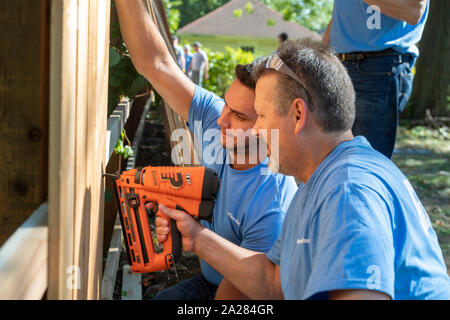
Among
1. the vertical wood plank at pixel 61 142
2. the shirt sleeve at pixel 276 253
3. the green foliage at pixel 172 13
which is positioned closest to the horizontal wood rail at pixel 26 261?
the vertical wood plank at pixel 61 142

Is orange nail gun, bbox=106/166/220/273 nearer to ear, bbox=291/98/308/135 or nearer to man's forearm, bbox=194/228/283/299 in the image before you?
man's forearm, bbox=194/228/283/299

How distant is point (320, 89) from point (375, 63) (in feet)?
5.17

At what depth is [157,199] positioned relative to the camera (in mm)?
2234

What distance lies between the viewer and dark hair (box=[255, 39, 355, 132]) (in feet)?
6.21

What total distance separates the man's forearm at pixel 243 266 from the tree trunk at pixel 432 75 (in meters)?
11.3

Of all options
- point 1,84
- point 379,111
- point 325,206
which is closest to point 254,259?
point 325,206

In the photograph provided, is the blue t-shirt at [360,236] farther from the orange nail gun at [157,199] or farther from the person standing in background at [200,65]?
the person standing in background at [200,65]

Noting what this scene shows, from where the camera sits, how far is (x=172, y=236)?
230 cm

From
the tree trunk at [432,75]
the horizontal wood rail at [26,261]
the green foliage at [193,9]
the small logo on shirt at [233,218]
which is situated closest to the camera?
the horizontal wood rail at [26,261]

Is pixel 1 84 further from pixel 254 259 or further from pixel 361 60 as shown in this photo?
pixel 361 60

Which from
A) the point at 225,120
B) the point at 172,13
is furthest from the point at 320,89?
the point at 172,13

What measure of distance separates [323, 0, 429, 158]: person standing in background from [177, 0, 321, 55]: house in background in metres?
49.3

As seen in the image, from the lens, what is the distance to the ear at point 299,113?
188 cm
